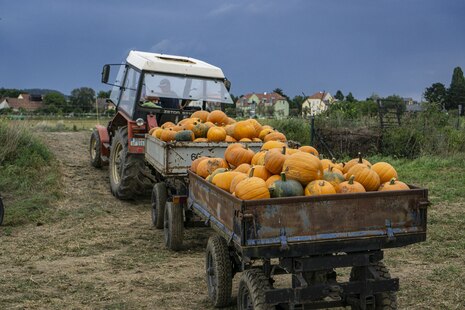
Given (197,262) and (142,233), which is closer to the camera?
(197,262)

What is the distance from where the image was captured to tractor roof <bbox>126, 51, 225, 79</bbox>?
9859 millimetres

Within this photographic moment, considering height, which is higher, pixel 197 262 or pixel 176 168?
pixel 176 168

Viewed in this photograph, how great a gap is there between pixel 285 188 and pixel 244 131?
3495 millimetres

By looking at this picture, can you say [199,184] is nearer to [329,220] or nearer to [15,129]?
[329,220]

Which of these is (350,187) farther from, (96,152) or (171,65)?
(96,152)

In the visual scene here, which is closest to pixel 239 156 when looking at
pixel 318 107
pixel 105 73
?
pixel 105 73

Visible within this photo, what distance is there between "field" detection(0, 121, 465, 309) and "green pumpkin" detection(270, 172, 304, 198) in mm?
1608

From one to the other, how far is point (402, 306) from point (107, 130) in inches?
334

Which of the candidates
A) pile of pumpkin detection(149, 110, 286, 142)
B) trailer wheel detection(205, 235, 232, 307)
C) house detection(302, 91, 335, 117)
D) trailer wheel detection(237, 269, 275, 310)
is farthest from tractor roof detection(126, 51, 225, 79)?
house detection(302, 91, 335, 117)

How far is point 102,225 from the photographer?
8992mm

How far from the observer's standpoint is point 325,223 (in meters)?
4.23

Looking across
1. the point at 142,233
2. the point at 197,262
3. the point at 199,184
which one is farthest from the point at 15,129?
the point at 199,184

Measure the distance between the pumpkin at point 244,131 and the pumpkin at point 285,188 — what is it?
11.0ft

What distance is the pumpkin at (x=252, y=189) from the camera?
4.44 m
